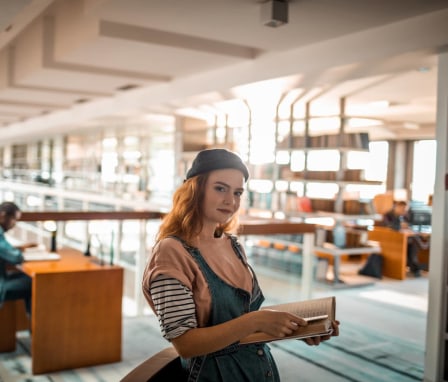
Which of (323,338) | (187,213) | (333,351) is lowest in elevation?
(333,351)

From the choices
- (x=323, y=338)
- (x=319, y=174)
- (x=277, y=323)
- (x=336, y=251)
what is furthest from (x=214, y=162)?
(x=319, y=174)

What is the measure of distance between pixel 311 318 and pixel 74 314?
2.49 meters

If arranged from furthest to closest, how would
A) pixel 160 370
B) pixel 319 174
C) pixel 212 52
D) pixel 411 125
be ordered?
pixel 411 125 < pixel 319 174 < pixel 212 52 < pixel 160 370

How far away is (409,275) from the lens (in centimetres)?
830

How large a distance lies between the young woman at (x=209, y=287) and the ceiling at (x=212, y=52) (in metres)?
2.50

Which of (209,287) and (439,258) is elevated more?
(209,287)

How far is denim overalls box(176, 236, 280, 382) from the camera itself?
150cm

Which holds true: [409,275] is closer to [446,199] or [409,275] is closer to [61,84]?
[446,199]

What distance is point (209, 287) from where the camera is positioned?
1.51 m

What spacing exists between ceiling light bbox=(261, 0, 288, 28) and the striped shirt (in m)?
2.85

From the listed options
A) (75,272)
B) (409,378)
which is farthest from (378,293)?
(75,272)

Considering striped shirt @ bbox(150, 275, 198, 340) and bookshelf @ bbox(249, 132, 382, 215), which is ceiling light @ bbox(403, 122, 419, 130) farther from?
striped shirt @ bbox(150, 275, 198, 340)

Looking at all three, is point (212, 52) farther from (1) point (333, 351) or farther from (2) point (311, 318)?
(2) point (311, 318)

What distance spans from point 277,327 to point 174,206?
51 cm
